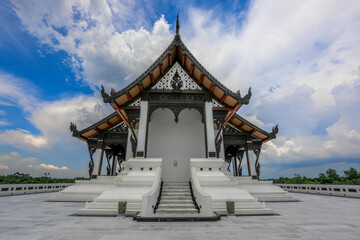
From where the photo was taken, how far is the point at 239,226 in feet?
15.1

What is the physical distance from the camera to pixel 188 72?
38.1 ft

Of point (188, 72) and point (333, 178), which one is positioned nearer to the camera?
point (188, 72)

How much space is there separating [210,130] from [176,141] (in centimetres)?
294

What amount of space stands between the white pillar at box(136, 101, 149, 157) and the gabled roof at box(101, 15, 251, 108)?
105 cm

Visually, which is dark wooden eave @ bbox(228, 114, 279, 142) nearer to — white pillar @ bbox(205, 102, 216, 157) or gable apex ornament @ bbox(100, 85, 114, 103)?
white pillar @ bbox(205, 102, 216, 157)

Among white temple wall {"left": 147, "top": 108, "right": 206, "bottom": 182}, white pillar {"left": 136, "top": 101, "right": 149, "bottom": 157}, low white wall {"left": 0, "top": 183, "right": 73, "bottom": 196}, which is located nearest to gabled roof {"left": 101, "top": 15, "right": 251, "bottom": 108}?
white pillar {"left": 136, "top": 101, "right": 149, "bottom": 157}

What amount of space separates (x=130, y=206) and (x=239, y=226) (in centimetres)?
368

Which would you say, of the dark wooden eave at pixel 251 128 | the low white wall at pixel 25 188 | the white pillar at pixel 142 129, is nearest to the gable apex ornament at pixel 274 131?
the dark wooden eave at pixel 251 128

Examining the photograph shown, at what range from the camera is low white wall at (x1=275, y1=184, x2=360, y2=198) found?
11938 mm

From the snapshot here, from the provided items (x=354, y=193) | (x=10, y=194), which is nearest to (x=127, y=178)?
(x=10, y=194)

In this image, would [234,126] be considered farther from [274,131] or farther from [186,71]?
[186,71]

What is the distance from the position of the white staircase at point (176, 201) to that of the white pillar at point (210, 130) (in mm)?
2571

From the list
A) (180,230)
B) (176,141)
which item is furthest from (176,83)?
(180,230)

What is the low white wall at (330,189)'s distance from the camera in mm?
11938
